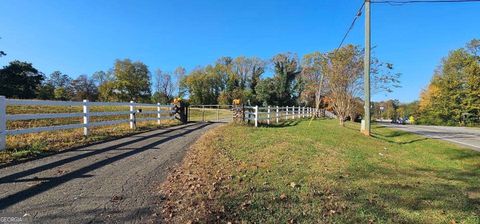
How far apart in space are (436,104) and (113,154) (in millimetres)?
64715

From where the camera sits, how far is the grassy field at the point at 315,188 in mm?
4152

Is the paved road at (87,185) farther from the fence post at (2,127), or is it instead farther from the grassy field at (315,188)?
the fence post at (2,127)

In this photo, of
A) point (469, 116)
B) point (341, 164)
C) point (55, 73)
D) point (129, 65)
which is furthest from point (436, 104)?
point (55, 73)

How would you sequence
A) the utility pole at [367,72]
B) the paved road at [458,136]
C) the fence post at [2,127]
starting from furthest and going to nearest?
the utility pole at [367,72] → the paved road at [458,136] → the fence post at [2,127]

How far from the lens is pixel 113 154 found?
7574 mm

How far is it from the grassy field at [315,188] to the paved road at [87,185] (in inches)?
15.4

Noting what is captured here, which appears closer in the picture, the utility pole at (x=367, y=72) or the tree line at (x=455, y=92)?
the utility pole at (x=367, y=72)

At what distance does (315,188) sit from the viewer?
537 centimetres

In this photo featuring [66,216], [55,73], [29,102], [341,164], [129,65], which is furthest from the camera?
[55,73]

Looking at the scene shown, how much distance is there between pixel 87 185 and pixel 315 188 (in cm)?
351

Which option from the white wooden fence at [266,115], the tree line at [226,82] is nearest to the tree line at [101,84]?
the tree line at [226,82]

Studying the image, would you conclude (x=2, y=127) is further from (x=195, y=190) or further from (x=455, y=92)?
(x=455, y=92)

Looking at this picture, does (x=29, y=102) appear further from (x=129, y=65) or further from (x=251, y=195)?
(x=129, y=65)

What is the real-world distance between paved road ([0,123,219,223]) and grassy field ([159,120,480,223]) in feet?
1.28
